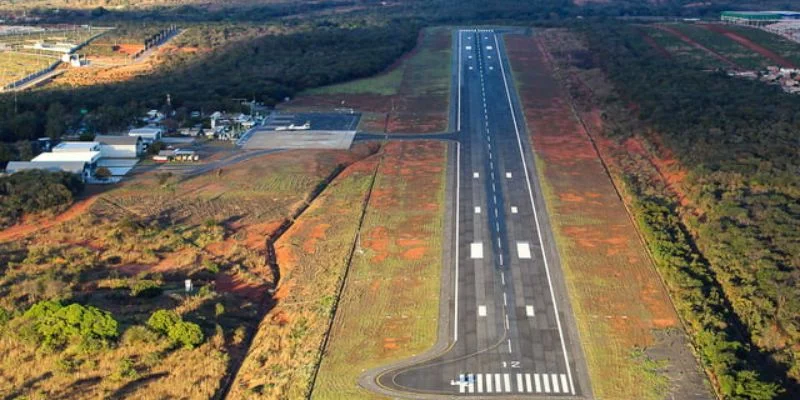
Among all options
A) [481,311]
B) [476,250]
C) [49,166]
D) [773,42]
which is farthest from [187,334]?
[773,42]

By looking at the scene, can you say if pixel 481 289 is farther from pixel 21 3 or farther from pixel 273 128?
pixel 21 3

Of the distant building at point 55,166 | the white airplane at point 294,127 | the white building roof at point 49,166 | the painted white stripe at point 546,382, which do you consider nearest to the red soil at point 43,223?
the distant building at point 55,166

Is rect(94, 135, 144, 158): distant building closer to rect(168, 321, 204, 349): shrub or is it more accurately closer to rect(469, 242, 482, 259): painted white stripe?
rect(469, 242, 482, 259): painted white stripe

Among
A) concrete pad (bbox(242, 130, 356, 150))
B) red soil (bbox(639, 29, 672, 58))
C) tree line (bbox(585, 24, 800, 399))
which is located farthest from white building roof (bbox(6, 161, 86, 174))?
red soil (bbox(639, 29, 672, 58))

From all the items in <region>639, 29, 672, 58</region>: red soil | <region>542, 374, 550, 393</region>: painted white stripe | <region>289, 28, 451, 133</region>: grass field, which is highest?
<region>639, 29, 672, 58</region>: red soil

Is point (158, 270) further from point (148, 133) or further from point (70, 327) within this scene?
point (148, 133)

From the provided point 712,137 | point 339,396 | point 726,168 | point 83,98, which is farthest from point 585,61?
point 339,396

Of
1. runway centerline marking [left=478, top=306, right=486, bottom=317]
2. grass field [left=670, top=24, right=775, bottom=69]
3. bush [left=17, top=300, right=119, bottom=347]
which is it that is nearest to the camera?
bush [left=17, top=300, right=119, bottom=347]
